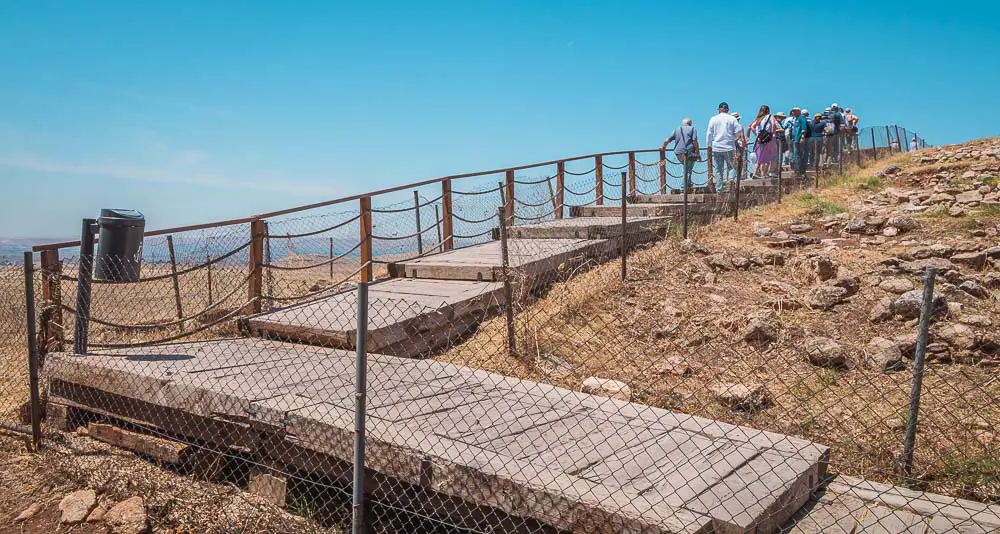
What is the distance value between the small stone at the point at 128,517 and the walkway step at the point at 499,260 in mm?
4285

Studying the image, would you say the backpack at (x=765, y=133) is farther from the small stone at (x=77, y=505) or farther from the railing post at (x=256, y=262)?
the small stone at (x=77, y=505)

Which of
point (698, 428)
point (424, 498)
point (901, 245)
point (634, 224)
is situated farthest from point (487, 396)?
point (901, 245)

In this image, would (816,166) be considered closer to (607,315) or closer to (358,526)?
(607,315)

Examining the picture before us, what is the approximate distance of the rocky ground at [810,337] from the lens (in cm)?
482

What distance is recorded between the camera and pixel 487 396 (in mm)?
5023

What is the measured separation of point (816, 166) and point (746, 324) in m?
11.8

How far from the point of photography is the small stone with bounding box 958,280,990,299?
7.59 metres

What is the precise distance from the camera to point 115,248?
626 centimetres

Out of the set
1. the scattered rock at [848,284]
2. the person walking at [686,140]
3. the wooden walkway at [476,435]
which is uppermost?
the person walking at [686,140]

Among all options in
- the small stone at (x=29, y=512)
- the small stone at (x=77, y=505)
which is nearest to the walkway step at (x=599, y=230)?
the small stone at (x=77, y=505)

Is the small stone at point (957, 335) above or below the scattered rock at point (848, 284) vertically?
below

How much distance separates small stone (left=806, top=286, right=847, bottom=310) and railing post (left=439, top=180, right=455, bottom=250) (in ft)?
17.1

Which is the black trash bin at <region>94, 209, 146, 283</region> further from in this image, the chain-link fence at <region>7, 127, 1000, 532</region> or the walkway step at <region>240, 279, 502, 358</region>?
the walkway step at <region>240, 279, 502, 358</region>

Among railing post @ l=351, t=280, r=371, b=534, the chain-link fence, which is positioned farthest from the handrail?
railing post @ l=351, t=280, r=371, b=534
